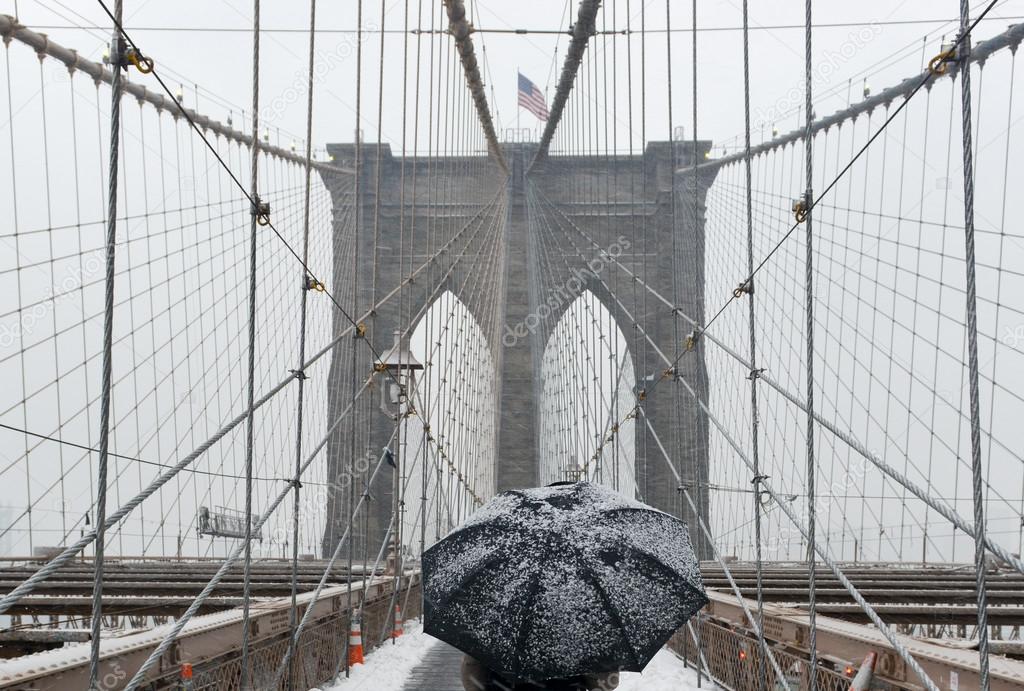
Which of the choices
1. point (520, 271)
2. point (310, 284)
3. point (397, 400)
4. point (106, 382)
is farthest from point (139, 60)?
point (520, 271)

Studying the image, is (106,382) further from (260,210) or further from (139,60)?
(260,210)

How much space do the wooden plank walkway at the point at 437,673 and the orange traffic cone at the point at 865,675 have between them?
206cm

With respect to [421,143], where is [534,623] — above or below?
below

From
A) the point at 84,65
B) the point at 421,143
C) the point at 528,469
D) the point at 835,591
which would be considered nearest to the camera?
the point at 835,591

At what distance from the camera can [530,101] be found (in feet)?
61.6

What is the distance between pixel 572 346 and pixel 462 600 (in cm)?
1710

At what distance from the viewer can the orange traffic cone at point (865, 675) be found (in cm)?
284

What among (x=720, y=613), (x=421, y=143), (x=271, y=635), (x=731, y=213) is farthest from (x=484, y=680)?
(x=421, y=143)

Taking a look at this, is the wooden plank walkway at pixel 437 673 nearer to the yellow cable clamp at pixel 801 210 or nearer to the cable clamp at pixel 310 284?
the cable clamp at pixel 310 284

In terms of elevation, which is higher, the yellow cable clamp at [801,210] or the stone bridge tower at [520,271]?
the stone bridge tower at [520,271]

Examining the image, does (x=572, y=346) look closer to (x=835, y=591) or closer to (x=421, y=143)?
(x=421, y=143)

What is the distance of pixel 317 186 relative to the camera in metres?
20.4

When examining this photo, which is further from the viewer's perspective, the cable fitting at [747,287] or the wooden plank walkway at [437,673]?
the wooden plank walkway at [437,673]

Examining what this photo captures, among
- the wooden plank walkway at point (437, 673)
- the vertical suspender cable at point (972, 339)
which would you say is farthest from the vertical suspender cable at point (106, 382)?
the wooden plank walkway at point (437, 673)
